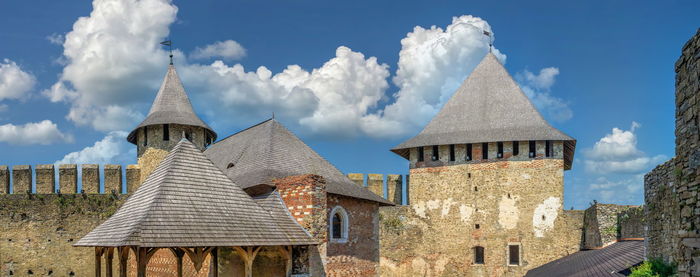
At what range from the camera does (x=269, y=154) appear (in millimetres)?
17203

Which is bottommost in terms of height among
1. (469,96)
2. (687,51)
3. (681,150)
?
(681,150)

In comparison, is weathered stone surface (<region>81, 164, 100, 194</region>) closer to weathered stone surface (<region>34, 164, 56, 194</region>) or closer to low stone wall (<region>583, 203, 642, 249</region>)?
weathered stone surface (<region>34, 164, 56, 194</region>)

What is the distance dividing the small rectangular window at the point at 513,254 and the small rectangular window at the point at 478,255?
1117 millimetres

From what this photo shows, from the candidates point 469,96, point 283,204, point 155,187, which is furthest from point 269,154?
point 469,96

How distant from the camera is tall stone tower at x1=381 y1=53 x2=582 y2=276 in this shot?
2397 cm

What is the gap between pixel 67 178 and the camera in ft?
78.3

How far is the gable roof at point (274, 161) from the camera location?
54.2 feet

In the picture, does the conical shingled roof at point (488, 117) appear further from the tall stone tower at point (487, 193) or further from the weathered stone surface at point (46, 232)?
the weathered stone surface at point (46, 232)

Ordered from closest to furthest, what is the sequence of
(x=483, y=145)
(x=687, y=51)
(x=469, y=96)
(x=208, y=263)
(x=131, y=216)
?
(x=687, y=51) < (x=131, y=216) < (x=208, y=263) < (x=483, y=145) < (x=469, y=96)

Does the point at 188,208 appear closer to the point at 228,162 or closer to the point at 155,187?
the point at 155,187

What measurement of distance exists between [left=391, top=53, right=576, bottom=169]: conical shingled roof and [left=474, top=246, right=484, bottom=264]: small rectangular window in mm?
4546

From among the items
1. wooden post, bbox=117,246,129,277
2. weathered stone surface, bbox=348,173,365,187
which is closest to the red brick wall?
wooden post, bbox=117,246,129,277

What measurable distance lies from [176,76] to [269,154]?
1242 centimetres

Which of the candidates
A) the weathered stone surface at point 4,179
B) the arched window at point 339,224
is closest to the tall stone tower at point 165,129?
the weathered stone surface at point 4,179
